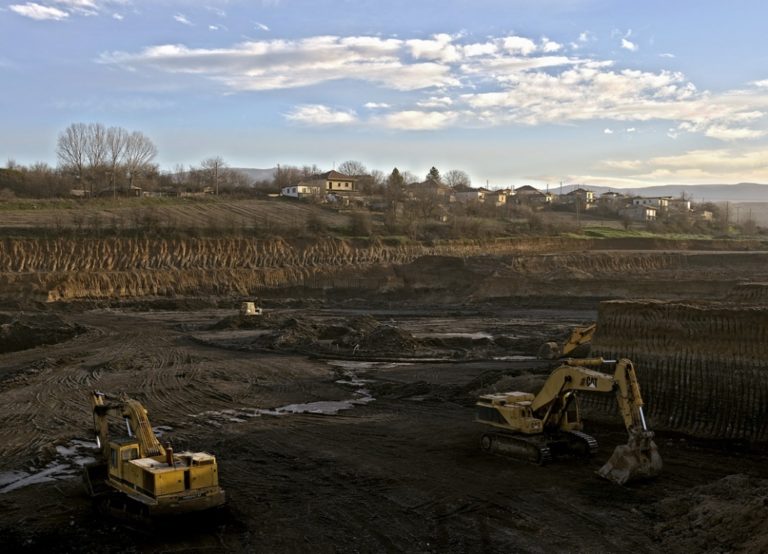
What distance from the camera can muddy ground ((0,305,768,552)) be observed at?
10367mm

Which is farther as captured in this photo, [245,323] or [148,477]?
[245,323]

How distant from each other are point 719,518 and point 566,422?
13.1 ft

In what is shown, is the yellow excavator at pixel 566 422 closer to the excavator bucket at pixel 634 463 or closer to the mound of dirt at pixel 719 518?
the excavator bucket at pixel 634 463

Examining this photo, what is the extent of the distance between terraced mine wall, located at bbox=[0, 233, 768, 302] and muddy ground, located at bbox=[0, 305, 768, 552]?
18122 mm

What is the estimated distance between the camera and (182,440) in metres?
15.9

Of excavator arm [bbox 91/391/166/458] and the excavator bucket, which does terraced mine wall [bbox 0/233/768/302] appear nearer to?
the excavator bucket

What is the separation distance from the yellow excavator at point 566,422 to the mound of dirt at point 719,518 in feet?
3.25

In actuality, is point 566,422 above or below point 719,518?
above

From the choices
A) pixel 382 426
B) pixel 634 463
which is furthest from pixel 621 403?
pixel 382 426

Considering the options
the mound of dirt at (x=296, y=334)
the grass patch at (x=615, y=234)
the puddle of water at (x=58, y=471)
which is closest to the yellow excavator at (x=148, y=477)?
the puddle of water at (x=58, y=471)

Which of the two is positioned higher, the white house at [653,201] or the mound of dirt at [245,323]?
the white house at [653,201]

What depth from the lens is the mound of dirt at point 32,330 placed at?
2895 cm

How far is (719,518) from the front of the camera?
33.6ft

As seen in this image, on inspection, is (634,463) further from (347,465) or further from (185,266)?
(185,266)
